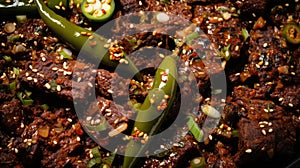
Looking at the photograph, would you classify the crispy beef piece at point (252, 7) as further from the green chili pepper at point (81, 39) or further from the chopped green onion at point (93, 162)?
the chopped green onion at point (93, 162)

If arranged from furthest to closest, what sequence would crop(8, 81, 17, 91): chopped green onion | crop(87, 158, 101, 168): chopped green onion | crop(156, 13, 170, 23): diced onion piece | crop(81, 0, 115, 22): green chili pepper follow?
crop(156, 13, 170, 23): diced onion piece < crop(81, 0, 115, 22): green chili pepper < crop(8, 81, 17, 91): chopped green onion < crop(87, 158, 101, 168): chopped green onion

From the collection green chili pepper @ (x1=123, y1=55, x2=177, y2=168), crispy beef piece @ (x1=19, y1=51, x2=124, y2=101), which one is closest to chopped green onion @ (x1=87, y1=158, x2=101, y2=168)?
green chili pepper @ (x1=123, y1=55, x2=177, y2=168)

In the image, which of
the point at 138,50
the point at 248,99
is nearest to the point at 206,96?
the point at 248,99

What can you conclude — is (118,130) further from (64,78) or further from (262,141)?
(262,141)

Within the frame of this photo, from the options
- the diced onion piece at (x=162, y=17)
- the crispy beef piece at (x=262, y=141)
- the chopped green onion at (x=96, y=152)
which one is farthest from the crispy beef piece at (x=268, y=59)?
the chopped green onion at (x=96, y=152)

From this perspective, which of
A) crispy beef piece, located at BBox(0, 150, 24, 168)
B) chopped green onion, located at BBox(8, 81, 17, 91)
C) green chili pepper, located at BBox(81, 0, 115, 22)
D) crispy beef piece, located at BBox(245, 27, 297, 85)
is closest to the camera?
crispy beef piece, located at BBox(0, 150, 24, 168)

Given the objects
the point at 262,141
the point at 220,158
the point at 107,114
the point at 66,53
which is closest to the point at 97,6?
the point at 66,53

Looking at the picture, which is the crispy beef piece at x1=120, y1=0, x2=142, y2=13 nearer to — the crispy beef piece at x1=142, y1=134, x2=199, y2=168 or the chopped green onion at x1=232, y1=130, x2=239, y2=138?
the crispy beef piece at x1=142, y1=134, x2=199, y2=168

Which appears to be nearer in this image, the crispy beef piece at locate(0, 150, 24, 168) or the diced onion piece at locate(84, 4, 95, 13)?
the crispy beef piece at locate(0, 150, 24, 168)
